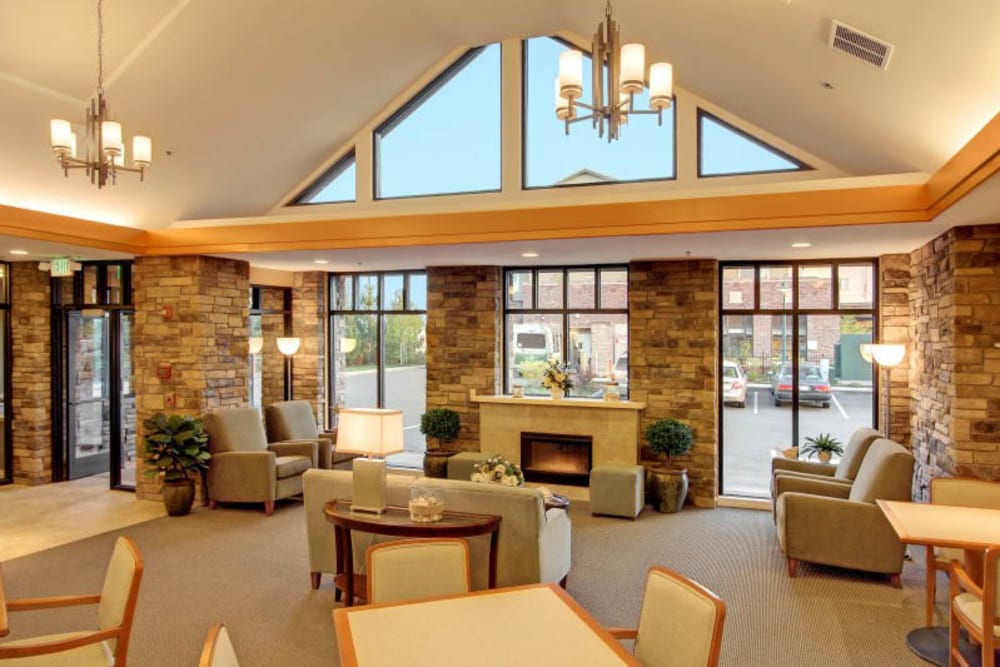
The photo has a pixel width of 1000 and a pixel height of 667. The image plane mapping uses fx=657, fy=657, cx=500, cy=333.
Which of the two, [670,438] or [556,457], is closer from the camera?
[670,438]

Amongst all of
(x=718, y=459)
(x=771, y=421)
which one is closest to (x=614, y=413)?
(x=718, y=459)

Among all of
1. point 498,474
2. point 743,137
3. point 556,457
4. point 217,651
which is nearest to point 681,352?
point 556,457

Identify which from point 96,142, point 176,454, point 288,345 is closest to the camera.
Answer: point 96,142

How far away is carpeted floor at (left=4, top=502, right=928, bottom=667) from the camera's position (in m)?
3.82

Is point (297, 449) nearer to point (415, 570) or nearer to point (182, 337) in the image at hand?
point (182, 337)

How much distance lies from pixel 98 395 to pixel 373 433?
5.71 m

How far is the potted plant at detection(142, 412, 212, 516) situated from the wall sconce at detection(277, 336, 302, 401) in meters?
2.19

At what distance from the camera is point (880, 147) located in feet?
15.7

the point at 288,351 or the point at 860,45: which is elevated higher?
the point at 860,45

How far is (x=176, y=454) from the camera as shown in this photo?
641 centimetres

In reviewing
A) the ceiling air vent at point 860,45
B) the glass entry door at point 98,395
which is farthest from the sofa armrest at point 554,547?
the glass entry door at point 98,395

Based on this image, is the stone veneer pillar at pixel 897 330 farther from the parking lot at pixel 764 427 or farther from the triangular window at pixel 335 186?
the triangular window at pixel 335 186

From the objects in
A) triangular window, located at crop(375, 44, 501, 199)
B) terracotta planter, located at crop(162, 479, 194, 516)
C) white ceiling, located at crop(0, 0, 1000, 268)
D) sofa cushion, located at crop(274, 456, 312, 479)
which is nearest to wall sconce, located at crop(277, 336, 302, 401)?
white ceiling, located at crop(0, 0, 1000, 268)

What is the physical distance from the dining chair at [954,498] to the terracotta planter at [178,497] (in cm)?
620
